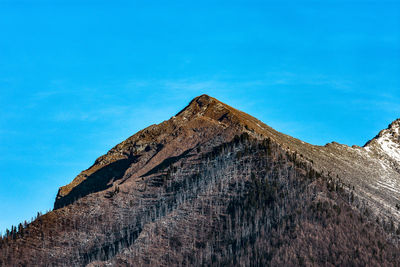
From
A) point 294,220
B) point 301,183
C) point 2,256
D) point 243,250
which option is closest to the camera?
point 243,250

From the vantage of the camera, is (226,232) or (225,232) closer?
(226,232)

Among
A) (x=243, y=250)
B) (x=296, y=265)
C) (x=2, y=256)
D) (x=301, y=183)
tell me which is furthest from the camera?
(x=301, y=183)

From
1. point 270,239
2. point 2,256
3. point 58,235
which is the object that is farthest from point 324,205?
point 2,256

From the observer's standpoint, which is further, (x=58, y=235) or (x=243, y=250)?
(x=58, y=235)

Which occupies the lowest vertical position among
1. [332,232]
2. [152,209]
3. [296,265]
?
[296,265]

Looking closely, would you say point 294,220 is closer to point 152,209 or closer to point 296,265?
point 296,265

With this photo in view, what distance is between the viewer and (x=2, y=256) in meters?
183

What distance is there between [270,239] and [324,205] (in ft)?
98.0

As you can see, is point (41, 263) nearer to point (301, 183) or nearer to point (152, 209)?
point (152, 209)

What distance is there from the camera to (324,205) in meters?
182

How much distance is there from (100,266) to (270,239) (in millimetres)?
54904

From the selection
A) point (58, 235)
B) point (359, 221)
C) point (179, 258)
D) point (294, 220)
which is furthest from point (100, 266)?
point (359, 221)

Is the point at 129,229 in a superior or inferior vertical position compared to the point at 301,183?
inferior

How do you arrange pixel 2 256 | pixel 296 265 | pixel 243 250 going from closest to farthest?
pixel 296 265
pixel 243 250
pixel 2 256
